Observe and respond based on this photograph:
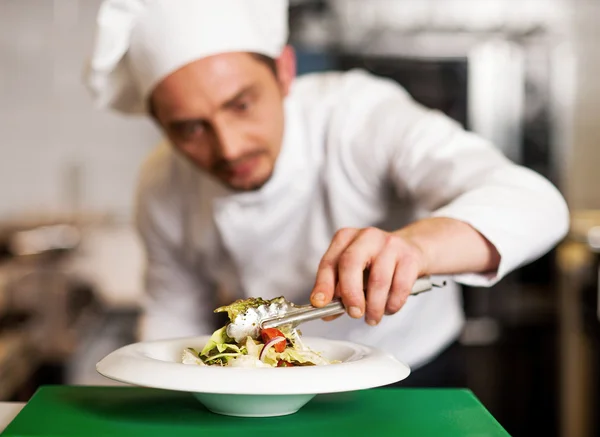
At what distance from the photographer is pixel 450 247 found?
100 centimetres

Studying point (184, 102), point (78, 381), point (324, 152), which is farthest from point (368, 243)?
A: point (78, 381)

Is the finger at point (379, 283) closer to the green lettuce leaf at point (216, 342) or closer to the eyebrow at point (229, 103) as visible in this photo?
the green lettuce leaf at point (216, 342)

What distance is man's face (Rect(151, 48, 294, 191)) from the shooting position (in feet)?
4.37

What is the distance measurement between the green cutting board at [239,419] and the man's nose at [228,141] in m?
0.52

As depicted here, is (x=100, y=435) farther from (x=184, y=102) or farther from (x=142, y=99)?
(x=142, y=99)

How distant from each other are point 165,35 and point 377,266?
697 millimetres

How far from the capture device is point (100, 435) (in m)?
0.75

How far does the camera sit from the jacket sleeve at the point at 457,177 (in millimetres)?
1062

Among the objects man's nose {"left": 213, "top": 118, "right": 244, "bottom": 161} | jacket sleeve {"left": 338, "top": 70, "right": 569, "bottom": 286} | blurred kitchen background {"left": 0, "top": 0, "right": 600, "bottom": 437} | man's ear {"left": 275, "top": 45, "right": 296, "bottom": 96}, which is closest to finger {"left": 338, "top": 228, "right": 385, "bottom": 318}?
jacket sleeve {"left": 338, "top": 70, "right": 569, "bottom": 286}

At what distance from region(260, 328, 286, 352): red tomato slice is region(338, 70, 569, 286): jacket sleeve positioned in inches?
11.9

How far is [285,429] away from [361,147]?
79 cm

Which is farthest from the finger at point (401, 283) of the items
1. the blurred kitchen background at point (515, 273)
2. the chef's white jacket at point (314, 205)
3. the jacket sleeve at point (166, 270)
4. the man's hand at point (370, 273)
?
the blurred kitchen background at point (515, 273)

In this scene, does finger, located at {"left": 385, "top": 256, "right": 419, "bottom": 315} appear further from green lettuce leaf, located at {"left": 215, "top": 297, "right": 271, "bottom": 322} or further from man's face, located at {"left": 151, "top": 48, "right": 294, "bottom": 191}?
man's face, located at {"left": 151, "top": 48, "right": 294, "bottom": 191}

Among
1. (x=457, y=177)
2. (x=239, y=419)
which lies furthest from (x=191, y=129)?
(x=239, y=419)
